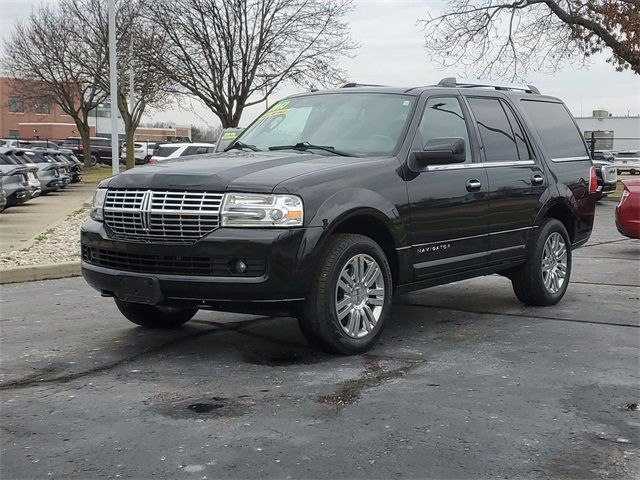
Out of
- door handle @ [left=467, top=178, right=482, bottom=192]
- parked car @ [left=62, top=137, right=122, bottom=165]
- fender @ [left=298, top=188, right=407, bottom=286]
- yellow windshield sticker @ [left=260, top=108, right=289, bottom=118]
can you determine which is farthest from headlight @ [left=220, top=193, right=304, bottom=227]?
parked car @ [left=62, top=137, right=122, bottom=165]

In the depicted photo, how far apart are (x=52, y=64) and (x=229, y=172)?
4258 cm

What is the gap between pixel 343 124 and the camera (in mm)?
6297

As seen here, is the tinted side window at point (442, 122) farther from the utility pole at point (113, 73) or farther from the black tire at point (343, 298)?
the utility pole at point (113, 73)

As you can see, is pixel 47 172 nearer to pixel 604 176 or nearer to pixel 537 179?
pixel 604 176

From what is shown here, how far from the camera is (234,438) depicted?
382 centimetres

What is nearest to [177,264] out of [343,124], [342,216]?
[342,216]

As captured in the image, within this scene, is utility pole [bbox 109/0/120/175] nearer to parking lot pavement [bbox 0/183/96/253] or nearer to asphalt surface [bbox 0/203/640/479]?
parking lot pavement [bbox 0/183/96/253]

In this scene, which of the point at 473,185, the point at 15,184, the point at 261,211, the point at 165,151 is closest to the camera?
the point at 261,211

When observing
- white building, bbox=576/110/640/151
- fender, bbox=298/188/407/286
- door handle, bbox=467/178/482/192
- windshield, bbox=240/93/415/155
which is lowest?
fender, bbox=298/188/407/286

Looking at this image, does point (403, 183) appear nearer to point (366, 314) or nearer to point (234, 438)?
point (366, 314)

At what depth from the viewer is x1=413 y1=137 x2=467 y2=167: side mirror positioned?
584cm

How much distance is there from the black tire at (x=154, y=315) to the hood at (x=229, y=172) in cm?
109

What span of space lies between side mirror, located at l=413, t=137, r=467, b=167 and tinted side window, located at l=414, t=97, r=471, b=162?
0.16 meters

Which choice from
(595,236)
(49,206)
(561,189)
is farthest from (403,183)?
(49,206)
